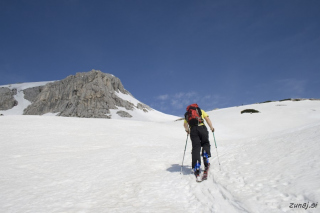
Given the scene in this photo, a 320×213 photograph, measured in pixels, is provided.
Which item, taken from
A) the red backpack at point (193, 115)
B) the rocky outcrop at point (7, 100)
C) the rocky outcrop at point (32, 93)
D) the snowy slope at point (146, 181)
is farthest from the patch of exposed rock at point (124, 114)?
the red backpack at point (193, 115)

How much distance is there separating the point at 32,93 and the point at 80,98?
45817mm

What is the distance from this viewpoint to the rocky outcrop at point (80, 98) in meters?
105

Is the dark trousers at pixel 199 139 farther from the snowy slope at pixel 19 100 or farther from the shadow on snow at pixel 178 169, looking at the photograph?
the snowy slope at pixel 19 100

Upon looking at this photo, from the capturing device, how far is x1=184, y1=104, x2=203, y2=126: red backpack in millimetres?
7043

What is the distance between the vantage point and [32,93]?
132 metres

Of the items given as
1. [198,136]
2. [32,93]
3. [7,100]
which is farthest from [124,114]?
[198,136]

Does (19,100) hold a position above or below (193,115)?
above

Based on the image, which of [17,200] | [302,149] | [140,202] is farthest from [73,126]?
[302,149]

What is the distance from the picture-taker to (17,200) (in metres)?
5.00

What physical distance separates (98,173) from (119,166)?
46.2 inches

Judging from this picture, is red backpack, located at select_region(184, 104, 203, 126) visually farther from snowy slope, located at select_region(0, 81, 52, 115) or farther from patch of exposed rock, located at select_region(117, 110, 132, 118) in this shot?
snowy slope, located at select_region(0, 81, 52, 115)

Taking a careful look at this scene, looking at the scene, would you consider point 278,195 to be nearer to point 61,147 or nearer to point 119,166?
point 119,166

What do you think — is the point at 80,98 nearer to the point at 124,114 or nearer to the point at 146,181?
the point at 124,114

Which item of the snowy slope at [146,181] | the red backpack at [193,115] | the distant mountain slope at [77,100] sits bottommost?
the snowy slope at [146,181]
